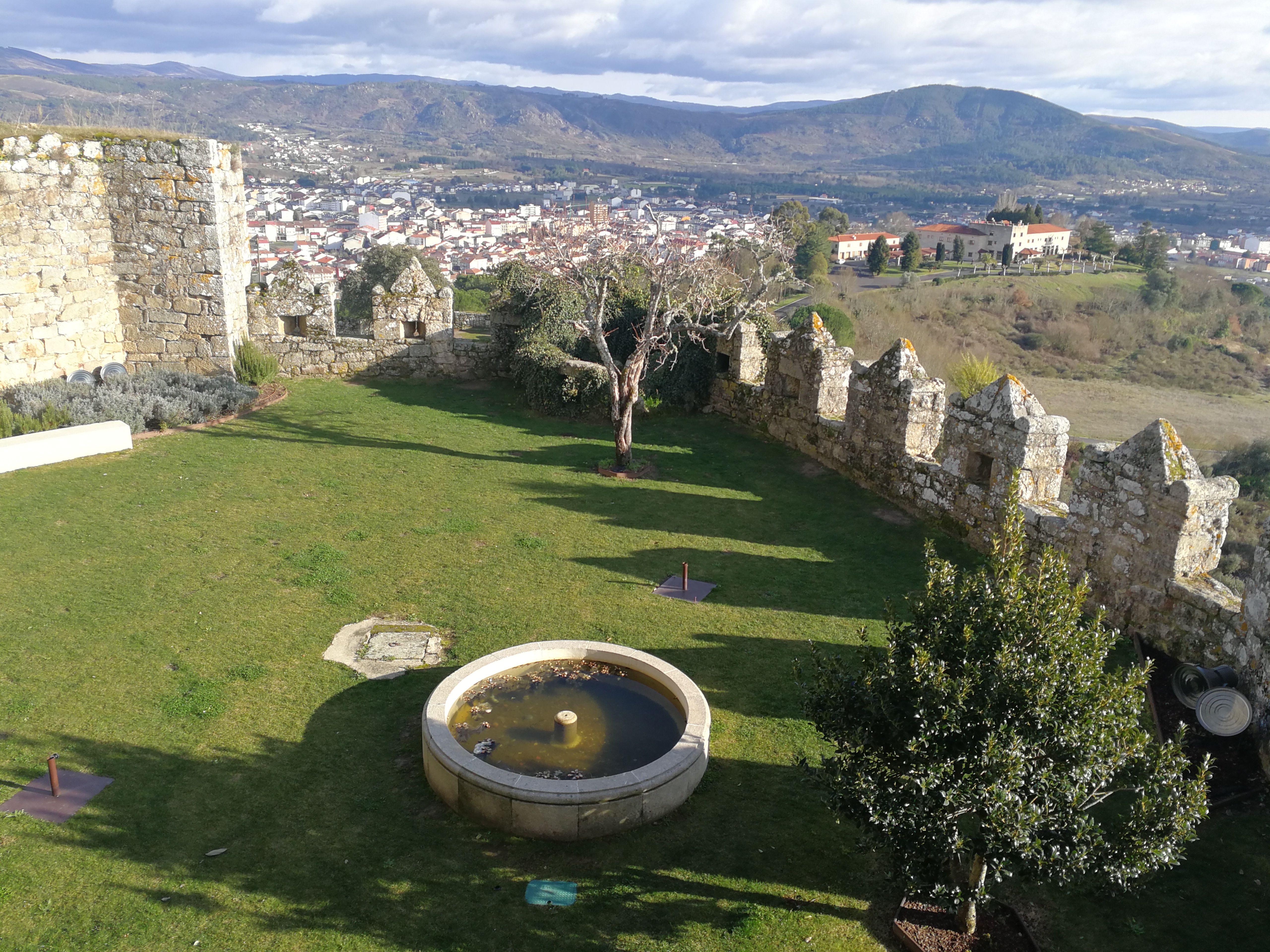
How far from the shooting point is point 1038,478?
33.9 ft

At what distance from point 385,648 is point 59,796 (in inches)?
114

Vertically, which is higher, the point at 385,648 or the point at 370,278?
the point at 370,278

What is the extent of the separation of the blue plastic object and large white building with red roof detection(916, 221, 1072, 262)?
60212 millimetres

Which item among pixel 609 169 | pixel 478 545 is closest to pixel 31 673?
pixel 478 545

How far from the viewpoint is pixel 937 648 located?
514 centimetres

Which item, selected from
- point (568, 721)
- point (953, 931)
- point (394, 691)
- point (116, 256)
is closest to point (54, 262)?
point (116, 256)

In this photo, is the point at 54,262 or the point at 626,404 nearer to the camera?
the point at 626,404

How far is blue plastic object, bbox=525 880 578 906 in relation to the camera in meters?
5.77

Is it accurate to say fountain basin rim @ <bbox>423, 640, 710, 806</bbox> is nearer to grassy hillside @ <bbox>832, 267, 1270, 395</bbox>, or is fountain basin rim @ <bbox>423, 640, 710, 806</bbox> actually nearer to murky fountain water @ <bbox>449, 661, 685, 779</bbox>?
murky fountain water @ <bbox>449, 661, 685, 779</bbox>

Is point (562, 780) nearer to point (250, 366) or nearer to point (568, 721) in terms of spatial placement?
point (568, 721)

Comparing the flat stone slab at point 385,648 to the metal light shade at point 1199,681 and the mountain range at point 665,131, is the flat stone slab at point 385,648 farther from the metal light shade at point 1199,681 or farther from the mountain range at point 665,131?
the mountain range at point 665,131

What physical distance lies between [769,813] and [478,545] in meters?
5.42

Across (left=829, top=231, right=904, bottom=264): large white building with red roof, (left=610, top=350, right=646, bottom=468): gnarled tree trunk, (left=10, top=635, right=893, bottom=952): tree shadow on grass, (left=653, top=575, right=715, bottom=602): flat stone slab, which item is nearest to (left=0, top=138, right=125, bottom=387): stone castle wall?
(left=610, top=350, right=646, bottom=468): gnarled tree trunk

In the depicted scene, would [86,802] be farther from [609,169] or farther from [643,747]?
[609,169]
